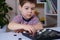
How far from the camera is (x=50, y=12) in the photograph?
2.76m

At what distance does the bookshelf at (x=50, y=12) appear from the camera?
8.90 feet

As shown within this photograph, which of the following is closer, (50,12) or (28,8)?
(28,8)

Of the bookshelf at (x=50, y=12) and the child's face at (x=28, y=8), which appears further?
the bookshelf at (x=50, y=12)

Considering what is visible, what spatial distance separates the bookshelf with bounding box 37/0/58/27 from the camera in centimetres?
271

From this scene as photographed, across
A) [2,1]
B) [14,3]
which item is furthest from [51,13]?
[2,1]

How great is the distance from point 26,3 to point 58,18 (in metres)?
1.86

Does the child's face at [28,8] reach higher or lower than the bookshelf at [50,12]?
higher

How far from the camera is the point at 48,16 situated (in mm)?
2859

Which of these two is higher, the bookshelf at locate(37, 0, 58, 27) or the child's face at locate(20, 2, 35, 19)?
the child's face at locate(20, 2, 35, 19)

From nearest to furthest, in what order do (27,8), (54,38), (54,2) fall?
(54,38), (27,8), (54,2)

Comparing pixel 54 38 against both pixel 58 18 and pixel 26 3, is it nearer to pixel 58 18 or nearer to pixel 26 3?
pixel 26 3

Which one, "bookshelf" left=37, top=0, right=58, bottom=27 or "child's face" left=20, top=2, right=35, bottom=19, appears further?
"bookshelf" left=37, top=0, right=58, bottom=27

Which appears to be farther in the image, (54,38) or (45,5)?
(45,5)

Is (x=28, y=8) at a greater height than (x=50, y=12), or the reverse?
(x=28, y=8)
